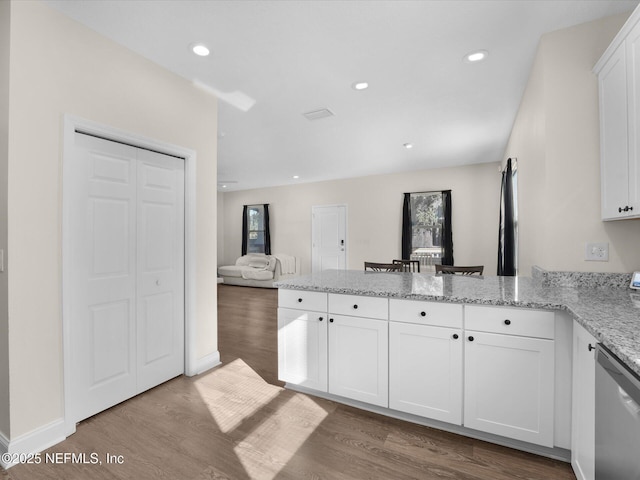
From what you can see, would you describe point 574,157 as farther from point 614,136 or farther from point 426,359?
point 426,359

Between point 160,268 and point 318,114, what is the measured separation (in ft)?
7.58

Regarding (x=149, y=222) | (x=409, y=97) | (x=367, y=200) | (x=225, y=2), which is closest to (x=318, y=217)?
(x=367, y=200)

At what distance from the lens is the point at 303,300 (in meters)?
2.32

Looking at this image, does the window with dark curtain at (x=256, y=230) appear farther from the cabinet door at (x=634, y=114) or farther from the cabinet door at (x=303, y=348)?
the cabinet door at (x=634, y=114)

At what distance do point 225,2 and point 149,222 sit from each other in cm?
161

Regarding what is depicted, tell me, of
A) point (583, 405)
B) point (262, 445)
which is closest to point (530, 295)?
point (583, 405)

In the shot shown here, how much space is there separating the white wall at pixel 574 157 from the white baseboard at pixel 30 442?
3283mm

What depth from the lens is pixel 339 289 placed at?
7.09 ft

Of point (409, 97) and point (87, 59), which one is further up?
point (409, 97)

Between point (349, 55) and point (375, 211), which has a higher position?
point (349, 55)

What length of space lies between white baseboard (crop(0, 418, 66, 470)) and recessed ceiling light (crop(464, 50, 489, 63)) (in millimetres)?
3726

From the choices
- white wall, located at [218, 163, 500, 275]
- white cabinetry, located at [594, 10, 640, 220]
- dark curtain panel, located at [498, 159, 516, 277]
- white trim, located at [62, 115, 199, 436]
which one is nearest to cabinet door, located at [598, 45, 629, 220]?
white cabinetry, located at [594, 10, 640, 220]

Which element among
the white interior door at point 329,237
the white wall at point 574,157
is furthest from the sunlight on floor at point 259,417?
the white interior door at point 329,237

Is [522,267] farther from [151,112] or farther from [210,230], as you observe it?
[151,112]
